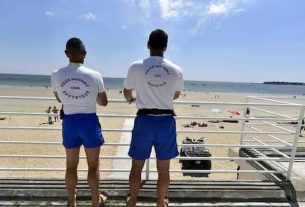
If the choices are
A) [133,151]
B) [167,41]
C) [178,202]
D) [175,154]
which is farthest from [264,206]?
[167,41]

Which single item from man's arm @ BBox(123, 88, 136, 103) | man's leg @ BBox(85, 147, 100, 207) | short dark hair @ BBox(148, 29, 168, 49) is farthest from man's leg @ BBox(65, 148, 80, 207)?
short dark hair @ BBox(148, 29, 168, 49)

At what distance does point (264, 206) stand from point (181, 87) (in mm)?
1938

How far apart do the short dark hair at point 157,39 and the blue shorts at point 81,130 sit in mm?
917

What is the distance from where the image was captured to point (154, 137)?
350 cm

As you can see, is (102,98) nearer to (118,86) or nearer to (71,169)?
(71,169)

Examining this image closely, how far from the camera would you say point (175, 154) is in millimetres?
3607

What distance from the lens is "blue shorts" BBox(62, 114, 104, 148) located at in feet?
11.2

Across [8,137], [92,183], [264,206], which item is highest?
→ [92,183]

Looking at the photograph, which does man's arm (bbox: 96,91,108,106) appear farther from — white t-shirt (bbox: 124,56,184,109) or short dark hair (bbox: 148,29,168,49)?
short dark hair (bbox: 148,29,168,49)

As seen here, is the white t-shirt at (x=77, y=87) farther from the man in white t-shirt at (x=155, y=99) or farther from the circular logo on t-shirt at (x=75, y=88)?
the man in white t-shirt at (x=155, y=99)

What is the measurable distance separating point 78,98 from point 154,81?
75 cm

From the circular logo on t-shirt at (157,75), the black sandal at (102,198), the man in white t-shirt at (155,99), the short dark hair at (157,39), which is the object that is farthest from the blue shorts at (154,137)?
the black sandal at (102,198)

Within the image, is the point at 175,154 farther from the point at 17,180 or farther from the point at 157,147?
the point at 17,180

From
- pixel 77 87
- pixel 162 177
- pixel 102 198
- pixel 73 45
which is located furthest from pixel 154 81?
pixel 102 198
